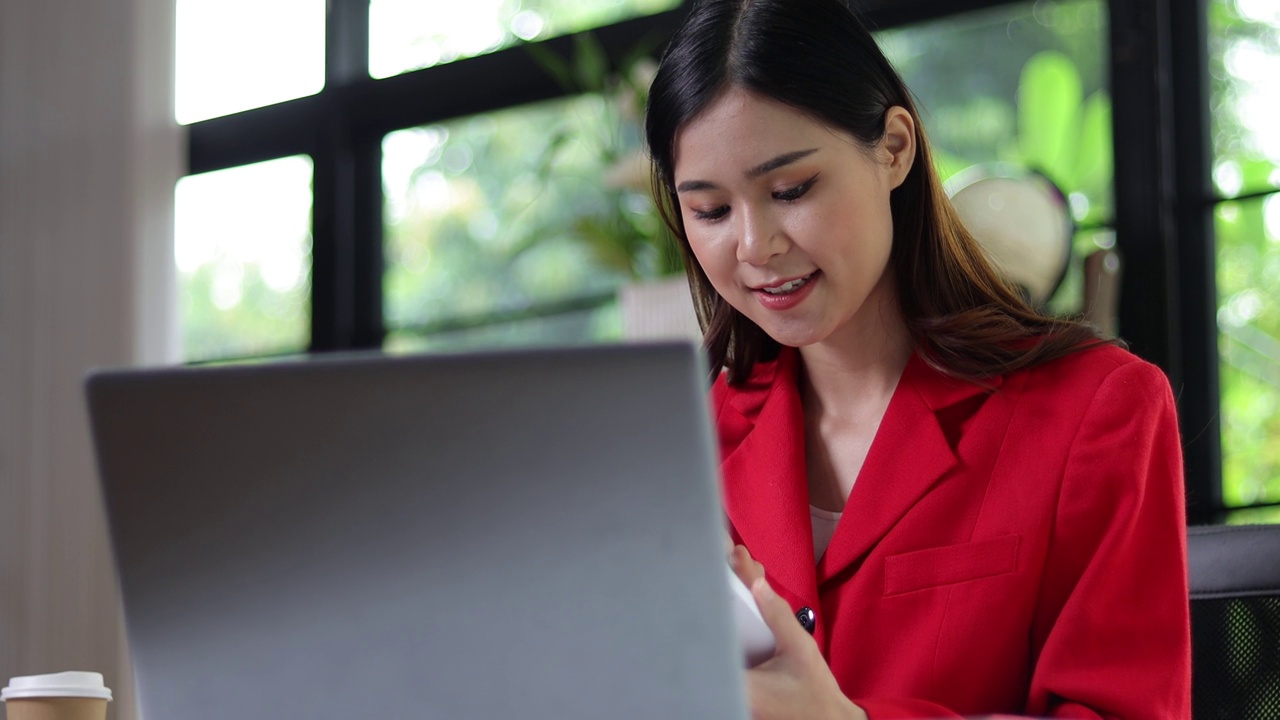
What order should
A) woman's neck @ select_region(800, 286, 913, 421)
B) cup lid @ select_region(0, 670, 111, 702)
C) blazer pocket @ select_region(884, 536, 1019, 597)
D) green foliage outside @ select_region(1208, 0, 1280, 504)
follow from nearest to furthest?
cup lid @ select_region(0, 670, 111, 702), blazer pocket @ select_region(884, 536, 1019, 597), woman's neck @ select_region(800, 286, 913, 421), green foliage outside @ select_region(1208, 0, 1280, 504)

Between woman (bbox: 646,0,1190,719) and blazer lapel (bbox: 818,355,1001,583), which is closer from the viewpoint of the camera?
woman (bbox: 646,0,1190,719)

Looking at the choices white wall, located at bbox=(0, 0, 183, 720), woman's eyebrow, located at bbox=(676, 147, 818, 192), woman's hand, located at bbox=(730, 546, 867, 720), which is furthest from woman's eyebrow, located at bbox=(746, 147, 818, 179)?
white wall, located at bbox=(0, 0, 183, 720)

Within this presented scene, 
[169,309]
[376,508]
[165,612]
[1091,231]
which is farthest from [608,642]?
[169,309]

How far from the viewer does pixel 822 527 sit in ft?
4.88

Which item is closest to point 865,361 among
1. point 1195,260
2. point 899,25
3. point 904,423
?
point 904,423

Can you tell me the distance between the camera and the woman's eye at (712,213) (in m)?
1.42

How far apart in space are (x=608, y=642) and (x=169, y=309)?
3.61 metres

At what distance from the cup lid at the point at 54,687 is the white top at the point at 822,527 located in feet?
2.31

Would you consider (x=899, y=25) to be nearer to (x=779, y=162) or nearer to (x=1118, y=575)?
(x=779, y=162)

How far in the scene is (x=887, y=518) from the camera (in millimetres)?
1385

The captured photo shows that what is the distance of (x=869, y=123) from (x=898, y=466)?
13.8 inches

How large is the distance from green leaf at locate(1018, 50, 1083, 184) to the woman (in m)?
1.29

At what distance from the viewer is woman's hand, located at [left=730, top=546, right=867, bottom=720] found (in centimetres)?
92

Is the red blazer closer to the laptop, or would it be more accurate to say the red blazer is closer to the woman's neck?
the woman's neck
